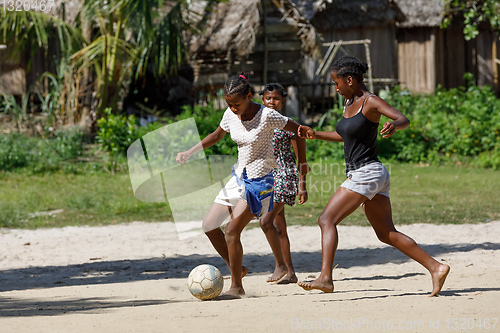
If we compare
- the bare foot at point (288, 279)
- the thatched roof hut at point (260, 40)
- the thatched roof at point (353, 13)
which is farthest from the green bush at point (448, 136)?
the bare foot at point (288, 279)

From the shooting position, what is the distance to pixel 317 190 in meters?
12.0

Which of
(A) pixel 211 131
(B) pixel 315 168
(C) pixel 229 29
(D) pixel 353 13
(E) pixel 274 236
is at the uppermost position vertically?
(D) pixel 353 13

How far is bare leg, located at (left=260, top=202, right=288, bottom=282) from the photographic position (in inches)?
233

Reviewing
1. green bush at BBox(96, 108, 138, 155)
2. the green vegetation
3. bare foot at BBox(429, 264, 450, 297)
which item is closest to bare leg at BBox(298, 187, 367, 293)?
bare foot at BBox(429, 264, 450, 297)

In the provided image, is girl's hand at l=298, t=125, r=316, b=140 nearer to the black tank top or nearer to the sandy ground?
the black tank top

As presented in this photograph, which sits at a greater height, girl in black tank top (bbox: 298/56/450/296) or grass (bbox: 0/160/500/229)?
girl in black tank top (bbox: 298/56/450/296)

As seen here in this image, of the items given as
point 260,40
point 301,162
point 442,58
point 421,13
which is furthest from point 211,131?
point 442,58

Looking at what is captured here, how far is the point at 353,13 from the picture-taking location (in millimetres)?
19047

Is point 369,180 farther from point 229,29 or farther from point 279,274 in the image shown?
point 229,29

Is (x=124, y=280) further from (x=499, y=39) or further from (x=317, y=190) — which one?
(x=499, y=39)

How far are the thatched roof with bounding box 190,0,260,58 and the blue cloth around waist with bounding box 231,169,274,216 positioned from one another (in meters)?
11.1

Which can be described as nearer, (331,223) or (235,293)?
(331,223)

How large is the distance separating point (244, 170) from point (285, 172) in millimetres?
A: 868

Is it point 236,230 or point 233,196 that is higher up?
point 233,196
